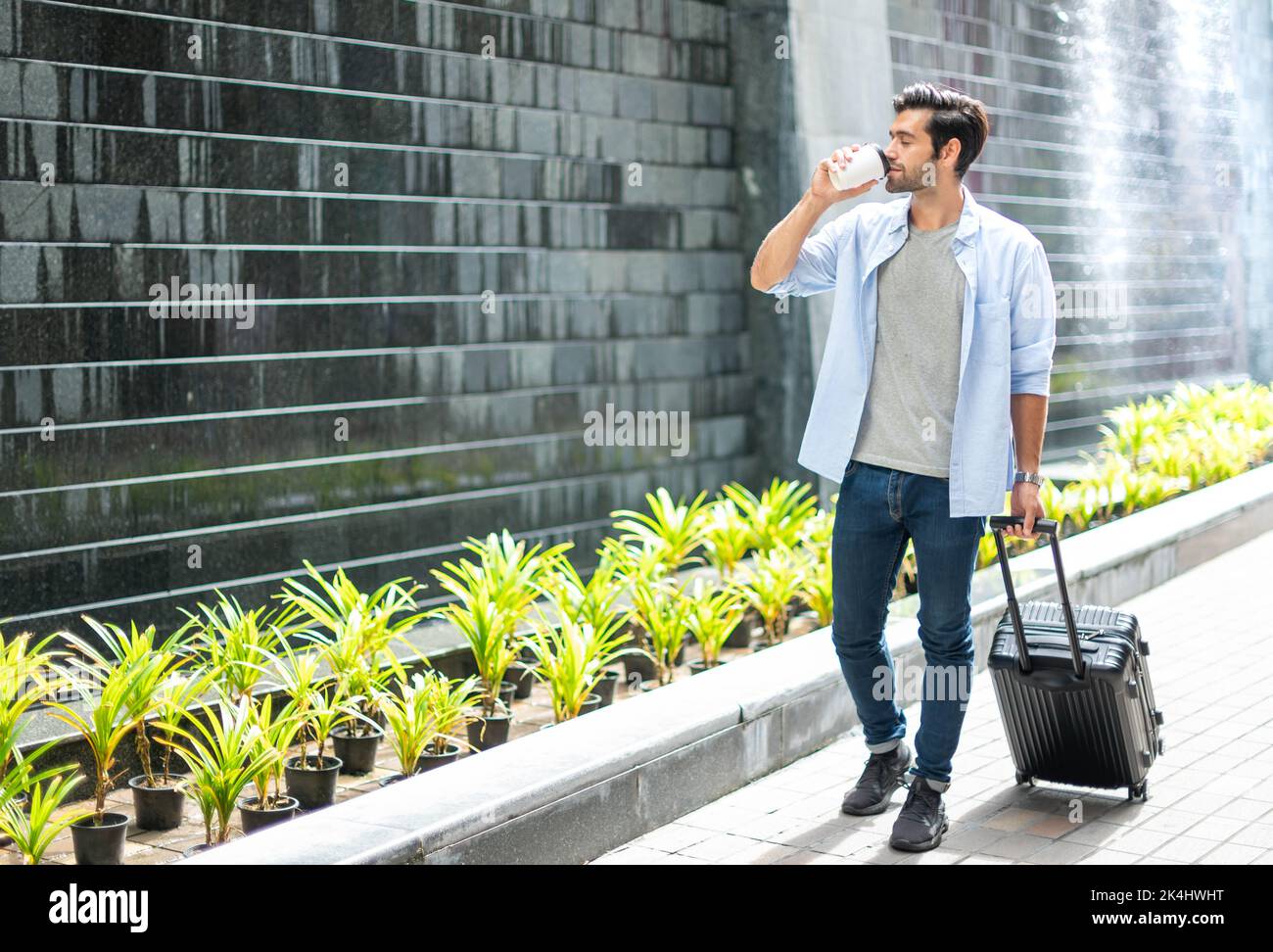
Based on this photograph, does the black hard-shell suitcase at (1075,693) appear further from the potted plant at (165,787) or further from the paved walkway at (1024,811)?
the potted plant at (165,787)

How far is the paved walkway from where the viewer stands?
4430 mm

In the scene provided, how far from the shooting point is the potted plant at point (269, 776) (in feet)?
14.4

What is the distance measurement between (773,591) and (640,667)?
0.69 m

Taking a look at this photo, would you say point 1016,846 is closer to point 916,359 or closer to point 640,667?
point 916,359

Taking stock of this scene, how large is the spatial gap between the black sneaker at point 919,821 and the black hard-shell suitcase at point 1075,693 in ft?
1.49

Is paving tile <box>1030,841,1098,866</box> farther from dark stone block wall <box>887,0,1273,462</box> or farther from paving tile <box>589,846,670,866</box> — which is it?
dark stone block wall <box>887,0,1273,462</box>

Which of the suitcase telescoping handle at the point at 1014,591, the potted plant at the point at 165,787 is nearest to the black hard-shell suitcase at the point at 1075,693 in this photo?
the suitcase telescoping handle at the point at 1014,591

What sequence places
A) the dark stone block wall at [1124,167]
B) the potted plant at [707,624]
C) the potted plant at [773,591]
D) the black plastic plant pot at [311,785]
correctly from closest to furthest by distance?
the black plastic plant pot at [311,785], the potted plant at [707,624], the potted plant at [773,591], the dark stone block wall at [1124,167]

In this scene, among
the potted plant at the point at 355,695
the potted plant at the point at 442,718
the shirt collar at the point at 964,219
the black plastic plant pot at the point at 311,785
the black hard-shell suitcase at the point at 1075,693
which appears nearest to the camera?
the shirt collar at the point at 964,219

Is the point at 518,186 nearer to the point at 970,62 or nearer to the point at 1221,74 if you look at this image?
the point at 970,62
